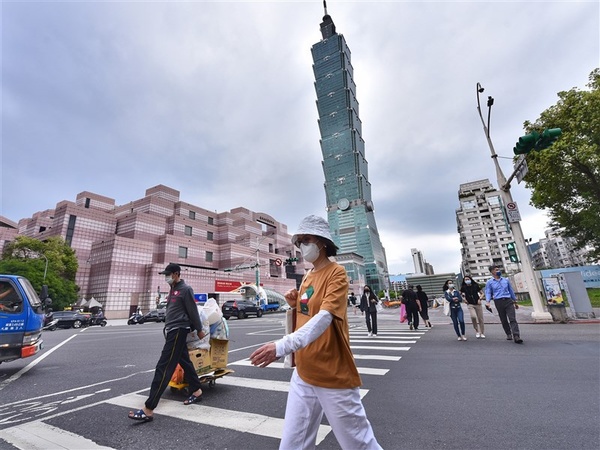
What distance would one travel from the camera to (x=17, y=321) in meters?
6.13

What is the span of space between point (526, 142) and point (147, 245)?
52827 mm

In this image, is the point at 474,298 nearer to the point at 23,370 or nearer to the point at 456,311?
the point at 456,311

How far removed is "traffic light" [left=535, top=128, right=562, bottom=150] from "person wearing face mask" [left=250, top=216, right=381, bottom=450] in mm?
10392

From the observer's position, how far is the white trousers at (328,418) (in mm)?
1808

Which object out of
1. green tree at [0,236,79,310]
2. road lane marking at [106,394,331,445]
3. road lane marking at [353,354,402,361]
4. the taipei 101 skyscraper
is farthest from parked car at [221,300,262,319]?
the taipei 101 skyscraper

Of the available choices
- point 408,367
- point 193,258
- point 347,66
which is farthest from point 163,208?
point 347,66

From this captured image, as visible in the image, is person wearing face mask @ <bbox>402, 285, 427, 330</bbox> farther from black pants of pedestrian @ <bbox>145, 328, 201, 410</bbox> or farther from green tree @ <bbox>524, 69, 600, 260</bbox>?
green tree @ <bbox>524, 69, 600, 260</bbox>

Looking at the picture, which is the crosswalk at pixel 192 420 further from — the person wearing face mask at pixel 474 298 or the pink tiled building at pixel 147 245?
the pink tiled building at pixel 147 245

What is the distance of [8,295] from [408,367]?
29.4 ft

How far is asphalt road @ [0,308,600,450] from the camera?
289 cm

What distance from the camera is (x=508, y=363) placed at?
5.63 meters

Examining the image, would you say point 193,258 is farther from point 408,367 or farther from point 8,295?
point 408,367

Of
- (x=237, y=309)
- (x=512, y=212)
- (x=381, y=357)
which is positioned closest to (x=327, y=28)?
(x=237, y=309)

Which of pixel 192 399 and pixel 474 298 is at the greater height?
pixel 474 298
